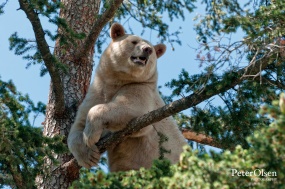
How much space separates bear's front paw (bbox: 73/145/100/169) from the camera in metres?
8.16

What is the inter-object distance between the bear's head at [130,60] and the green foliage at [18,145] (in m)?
2.06

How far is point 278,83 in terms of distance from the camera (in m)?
6.84

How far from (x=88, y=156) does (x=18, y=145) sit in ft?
5.74

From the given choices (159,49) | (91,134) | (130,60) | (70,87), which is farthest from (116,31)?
(91,134)

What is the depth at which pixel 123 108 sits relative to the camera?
8.19 meters

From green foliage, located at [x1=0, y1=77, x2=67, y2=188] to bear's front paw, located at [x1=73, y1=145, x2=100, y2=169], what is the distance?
0.74 meters

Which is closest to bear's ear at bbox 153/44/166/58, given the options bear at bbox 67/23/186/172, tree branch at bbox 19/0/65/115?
bear at bbox 67/23/186/172

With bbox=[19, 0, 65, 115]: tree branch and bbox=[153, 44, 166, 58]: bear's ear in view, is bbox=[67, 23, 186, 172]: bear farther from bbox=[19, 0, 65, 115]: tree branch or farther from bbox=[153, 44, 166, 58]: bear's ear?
bbox=[19, 0, 65, 115]: tree branch

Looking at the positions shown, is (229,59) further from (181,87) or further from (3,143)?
(3,143)

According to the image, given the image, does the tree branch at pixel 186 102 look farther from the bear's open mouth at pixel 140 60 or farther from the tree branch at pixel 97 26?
the tree branch at pixel 97 26

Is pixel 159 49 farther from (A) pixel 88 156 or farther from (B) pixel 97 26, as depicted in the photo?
(A) pixel 88 156

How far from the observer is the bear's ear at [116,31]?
9.92 m

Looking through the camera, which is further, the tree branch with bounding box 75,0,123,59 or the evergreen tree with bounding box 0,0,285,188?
the tree branch with bounding box 75,0,123,59

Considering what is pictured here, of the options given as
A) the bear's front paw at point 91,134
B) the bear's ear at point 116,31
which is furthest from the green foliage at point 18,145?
the bear's ear at point 116,31
